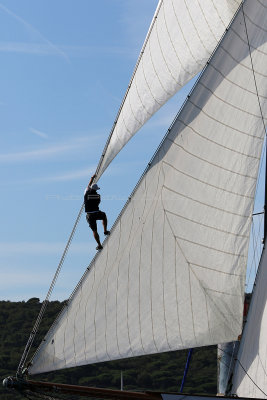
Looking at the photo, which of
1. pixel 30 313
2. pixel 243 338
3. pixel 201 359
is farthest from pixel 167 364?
pixel 243 338

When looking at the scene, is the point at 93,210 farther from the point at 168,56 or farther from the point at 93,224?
the point at 168,56

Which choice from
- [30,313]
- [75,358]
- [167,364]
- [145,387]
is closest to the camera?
[75,358]

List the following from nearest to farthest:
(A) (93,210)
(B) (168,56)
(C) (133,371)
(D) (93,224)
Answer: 1. (B) (168,56)
2. (D) (93,224)
3. (A) (93,210)
4. (C) (133,371)

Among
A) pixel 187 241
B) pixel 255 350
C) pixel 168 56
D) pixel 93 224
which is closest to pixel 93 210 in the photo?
pixel 93 224

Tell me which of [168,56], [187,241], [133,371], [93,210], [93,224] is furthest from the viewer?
[133,371]

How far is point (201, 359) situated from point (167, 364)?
297cm

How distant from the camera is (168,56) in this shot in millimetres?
23953

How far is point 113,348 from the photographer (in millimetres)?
22406

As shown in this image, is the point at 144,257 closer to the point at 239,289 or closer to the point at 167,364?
the point at 239,289

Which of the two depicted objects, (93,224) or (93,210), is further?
(93,210)

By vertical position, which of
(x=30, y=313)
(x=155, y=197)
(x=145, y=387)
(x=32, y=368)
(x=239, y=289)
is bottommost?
(x=32, y=368)

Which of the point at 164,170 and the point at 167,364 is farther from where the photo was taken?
the point at 167,364

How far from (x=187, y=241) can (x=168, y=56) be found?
3.91 metres

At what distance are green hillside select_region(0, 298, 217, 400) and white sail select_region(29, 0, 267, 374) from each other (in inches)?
1321
